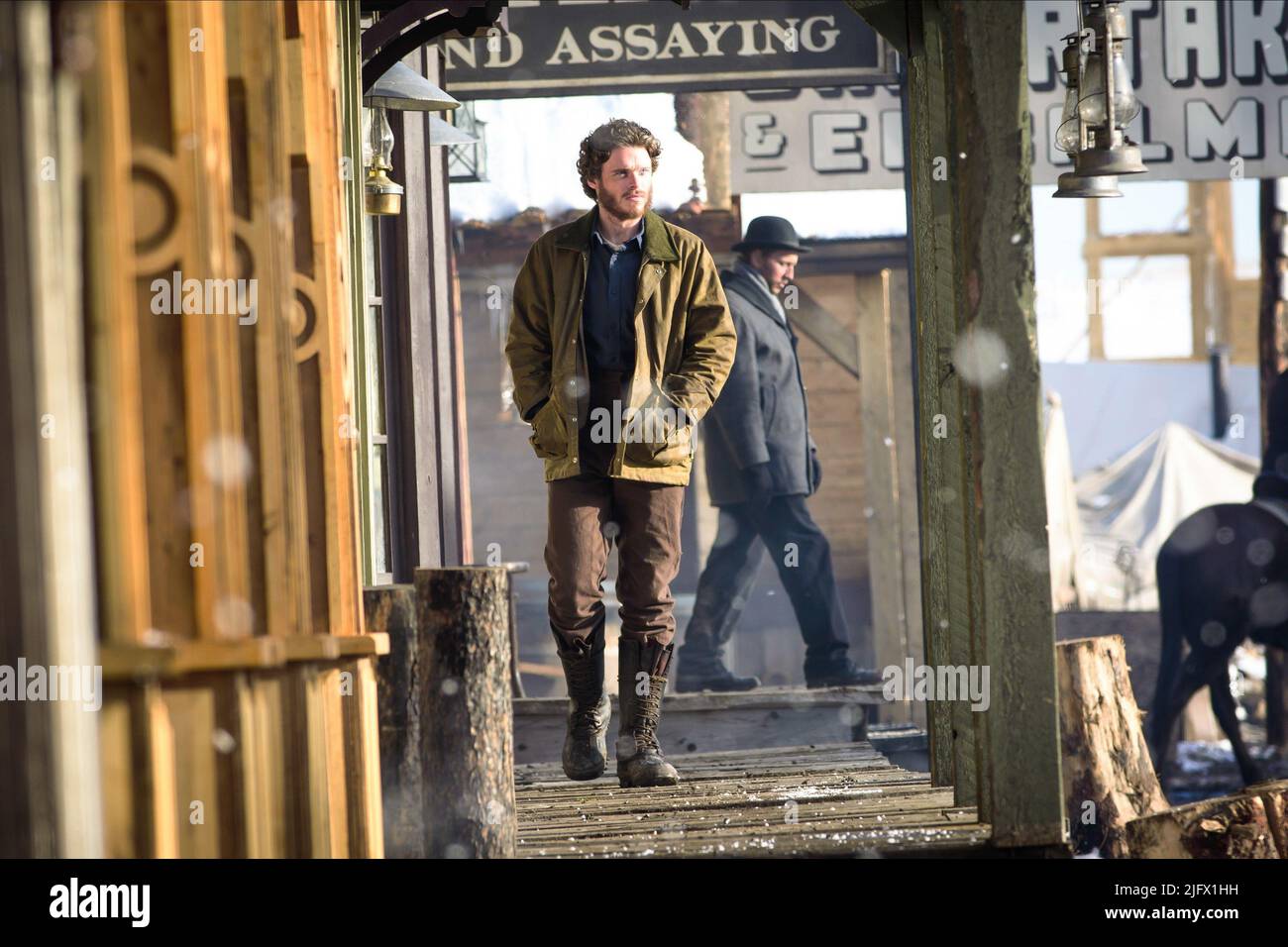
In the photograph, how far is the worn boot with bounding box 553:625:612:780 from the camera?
5172mm

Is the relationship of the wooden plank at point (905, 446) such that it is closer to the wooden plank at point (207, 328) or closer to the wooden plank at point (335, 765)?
the wooden plank at point (335, 765)

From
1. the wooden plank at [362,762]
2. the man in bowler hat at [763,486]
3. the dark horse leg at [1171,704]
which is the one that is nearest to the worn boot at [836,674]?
the man in bowler hat at [763,486]

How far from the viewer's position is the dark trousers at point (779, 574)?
29.0ft

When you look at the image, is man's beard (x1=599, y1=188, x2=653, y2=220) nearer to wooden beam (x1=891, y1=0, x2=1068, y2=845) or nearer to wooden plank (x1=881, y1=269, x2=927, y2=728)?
wooden beam (x1=891, y1=0, x2=1068, y2=845)

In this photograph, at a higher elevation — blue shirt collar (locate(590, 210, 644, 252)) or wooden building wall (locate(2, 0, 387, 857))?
blue shirt collar (locate(590, 210, 644, 252))

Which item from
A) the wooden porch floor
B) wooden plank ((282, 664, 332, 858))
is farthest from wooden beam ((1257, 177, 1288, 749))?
wooden plank ((282, 664, 332, 858))

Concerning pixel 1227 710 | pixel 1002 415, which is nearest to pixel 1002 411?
pixel 1002 415

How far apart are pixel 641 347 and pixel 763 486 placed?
4.07 m

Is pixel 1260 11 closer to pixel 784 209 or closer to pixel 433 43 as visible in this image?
pixel 784 209

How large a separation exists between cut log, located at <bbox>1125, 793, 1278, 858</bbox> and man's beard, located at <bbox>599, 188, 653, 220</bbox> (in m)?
2.59

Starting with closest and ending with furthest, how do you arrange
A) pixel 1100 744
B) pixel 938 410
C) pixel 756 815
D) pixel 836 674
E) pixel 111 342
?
pixel 111 342 < pixel 756 815 < pixel 938 410 < pixel 1100 744 < pixel 836 674

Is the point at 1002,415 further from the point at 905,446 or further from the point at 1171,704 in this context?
the point at 905,446

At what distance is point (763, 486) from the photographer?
895 centimetres
